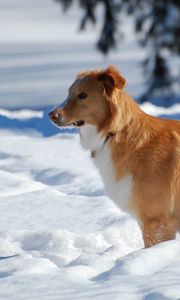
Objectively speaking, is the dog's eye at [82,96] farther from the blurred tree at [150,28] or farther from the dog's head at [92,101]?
the blurred tree at [150,28]

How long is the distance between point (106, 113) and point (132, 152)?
338 mm

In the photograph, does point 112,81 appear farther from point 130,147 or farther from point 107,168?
point 107,168

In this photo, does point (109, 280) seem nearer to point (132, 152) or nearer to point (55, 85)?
point (132, 152)

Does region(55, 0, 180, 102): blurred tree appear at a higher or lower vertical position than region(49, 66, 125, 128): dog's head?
lower

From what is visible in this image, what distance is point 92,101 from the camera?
5.24 metres

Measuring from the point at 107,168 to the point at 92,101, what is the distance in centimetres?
51

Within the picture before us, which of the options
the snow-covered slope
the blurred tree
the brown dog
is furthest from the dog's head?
the blurred tree

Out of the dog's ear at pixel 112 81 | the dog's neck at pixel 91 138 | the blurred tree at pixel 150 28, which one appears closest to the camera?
the dog's ear at pixel 112 81

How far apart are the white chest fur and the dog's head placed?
92 mm

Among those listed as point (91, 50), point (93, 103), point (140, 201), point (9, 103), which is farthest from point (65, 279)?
point (91, 50)

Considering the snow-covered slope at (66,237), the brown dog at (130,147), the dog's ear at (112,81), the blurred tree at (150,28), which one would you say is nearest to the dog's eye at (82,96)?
the brown dog at (130,147)

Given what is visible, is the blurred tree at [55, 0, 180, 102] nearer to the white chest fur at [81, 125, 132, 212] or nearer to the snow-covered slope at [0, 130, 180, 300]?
the snow-covered slope at [0, 130, 180, 300]

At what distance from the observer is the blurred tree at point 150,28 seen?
48.9 ft

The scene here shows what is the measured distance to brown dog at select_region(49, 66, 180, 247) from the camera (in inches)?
204
